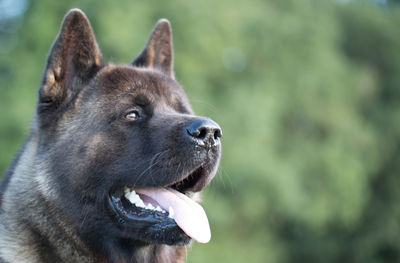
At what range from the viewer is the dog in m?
3.53

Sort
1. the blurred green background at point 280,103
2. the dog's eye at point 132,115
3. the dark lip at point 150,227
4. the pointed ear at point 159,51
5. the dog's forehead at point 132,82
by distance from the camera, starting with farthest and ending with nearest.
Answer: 1. the blurred green background at point 280,103
2. the pointed ear at point 159,51
3. the dog's forehead at point 132,82
4. the dog's eye at point 132,115
5. the dark lip at point 150,227

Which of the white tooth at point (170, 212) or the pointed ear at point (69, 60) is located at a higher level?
the pointed ear at point (69, 60)

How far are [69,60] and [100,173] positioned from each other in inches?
32.9

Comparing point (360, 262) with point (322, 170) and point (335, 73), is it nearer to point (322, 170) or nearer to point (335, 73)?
point (322, 170)

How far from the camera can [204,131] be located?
352 cm

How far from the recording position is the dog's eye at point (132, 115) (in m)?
3.76

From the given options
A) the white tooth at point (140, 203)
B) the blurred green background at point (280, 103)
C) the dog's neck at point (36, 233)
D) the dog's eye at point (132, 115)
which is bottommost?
the blurred green background at point (280, 103)

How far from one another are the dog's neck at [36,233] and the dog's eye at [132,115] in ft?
2.11

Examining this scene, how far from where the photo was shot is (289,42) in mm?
19719

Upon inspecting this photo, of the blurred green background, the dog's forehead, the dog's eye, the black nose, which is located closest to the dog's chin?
the black nose

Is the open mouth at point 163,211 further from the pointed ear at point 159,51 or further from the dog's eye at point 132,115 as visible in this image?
the pointed ear at point 159,51

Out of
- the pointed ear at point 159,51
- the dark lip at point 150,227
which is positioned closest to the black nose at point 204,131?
the dark lip at point 150,227

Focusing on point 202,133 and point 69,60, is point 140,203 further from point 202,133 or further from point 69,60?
point 69,60

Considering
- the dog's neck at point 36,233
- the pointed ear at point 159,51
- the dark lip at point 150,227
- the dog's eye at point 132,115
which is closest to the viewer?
the dark lip at point 150,227
